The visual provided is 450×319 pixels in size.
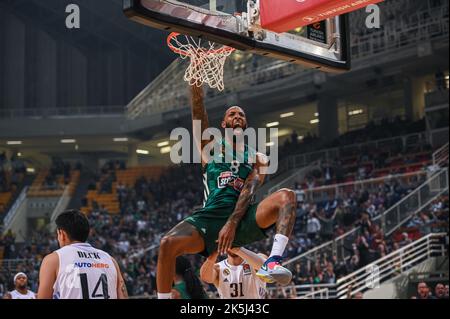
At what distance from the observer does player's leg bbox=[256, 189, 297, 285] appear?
6.15 m

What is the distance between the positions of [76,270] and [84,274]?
7 cm

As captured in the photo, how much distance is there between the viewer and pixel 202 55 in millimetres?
7613

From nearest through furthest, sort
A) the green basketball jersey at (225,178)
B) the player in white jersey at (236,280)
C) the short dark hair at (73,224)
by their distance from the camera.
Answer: the short dark hair at (73,224)
the green basketball jersey at (225,178)
the player in white jersey at (236,280)

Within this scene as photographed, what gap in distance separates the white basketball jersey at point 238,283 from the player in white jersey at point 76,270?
8.57ft

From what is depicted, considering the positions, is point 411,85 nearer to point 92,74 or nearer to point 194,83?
point 92,74

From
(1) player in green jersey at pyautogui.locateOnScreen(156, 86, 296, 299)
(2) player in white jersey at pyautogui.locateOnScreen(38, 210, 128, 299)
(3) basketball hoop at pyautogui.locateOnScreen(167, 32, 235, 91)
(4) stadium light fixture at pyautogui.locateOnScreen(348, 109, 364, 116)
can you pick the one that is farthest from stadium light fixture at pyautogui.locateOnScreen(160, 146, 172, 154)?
(2) player in white jersey at pyautogui.locateOnScreen(38, 210, 128, 299)

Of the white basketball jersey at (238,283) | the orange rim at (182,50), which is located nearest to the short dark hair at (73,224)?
the orange rim at (182,50)

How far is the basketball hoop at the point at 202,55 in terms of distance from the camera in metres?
7.52

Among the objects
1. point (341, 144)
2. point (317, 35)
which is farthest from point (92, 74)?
point (317, 35)

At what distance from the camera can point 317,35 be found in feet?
25.4

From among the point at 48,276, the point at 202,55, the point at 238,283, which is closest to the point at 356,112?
the point at 238,283

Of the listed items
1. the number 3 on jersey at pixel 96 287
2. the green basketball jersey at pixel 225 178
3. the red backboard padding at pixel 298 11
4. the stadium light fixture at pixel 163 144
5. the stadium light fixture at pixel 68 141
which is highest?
the stadium light fixture at pixel 68 141

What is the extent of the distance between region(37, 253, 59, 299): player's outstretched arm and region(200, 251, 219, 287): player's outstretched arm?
1.66 m

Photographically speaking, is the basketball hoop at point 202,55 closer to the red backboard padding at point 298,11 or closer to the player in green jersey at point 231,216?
the player in green jersey at point 231,216
